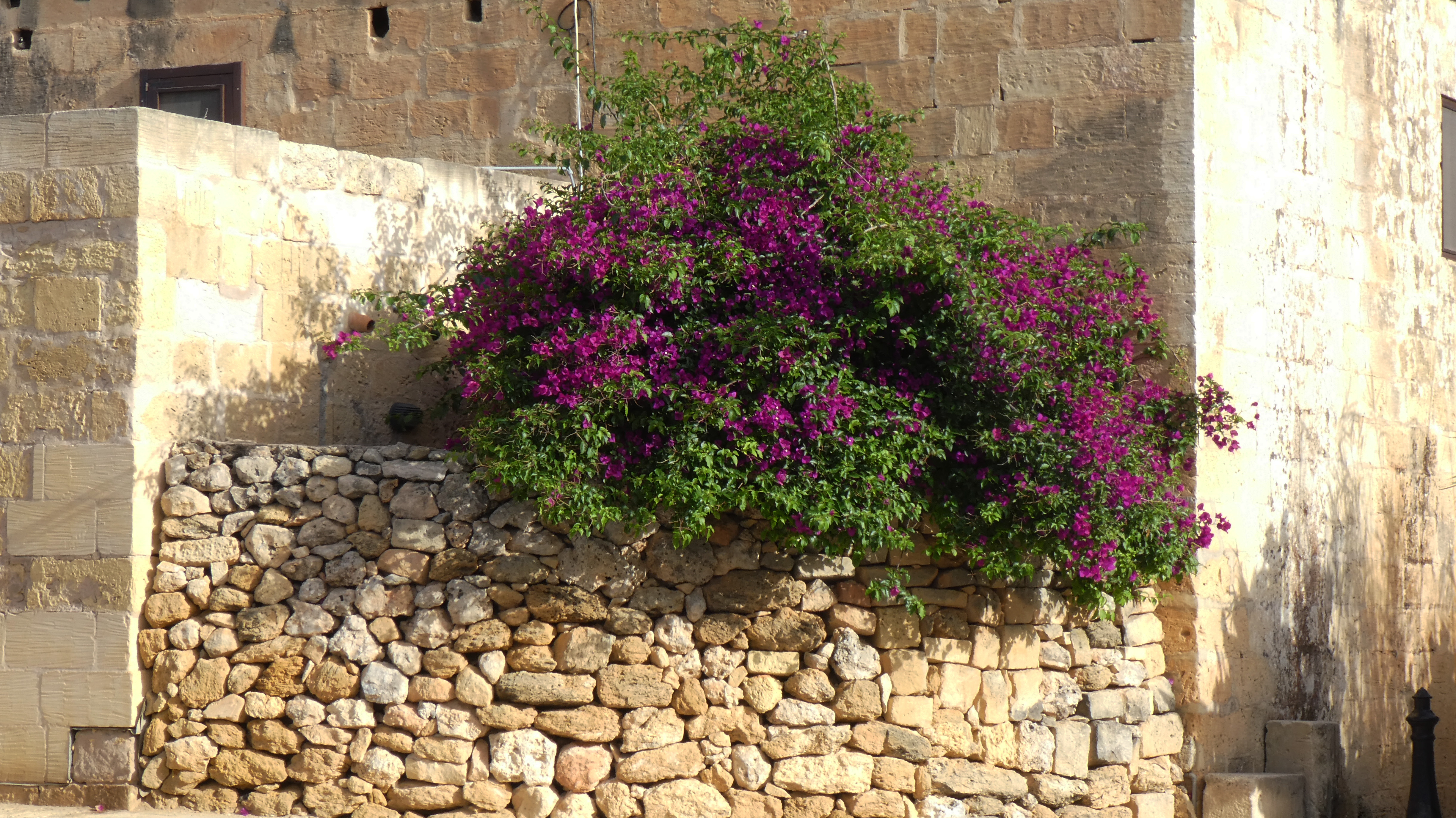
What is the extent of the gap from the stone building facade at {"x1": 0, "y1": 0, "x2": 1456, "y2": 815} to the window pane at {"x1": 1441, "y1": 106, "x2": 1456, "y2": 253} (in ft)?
0.44

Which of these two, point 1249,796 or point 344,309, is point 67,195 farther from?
point 1249,796

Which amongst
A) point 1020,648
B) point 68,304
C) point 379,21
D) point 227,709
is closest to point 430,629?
point 227,709

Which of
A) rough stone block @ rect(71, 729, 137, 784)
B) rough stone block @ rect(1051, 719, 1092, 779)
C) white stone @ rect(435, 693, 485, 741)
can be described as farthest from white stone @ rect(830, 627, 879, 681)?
rough stone block @ rect(71, 729, 137, 784)

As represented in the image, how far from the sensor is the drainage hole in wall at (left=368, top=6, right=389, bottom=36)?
870 cm

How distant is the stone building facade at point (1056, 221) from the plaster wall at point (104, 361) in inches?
0.6

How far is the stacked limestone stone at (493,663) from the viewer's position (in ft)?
19.8

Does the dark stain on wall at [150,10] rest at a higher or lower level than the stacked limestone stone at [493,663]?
higher

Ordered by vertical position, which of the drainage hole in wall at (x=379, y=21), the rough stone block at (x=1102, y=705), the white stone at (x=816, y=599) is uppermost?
the drainage hole in wall at (x=379, y=21)

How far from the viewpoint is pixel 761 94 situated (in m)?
7.09

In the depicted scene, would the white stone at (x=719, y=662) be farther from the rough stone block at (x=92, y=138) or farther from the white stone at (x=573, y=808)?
the rough stone block at (x=92, y=138)

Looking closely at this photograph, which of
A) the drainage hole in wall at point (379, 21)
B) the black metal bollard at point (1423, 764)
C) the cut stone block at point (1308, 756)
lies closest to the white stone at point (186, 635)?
the drainage hole in wall at point (379, 21)

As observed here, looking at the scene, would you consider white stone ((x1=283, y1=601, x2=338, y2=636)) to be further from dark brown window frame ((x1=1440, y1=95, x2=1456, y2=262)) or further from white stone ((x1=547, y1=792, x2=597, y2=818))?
dark brown window frame ((x1=1440, y1=95, x2=1456, y2=262))

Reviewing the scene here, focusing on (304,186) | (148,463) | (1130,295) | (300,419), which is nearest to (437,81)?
(304,186)

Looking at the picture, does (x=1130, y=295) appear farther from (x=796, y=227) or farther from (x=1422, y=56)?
(x=1422, y=56)
